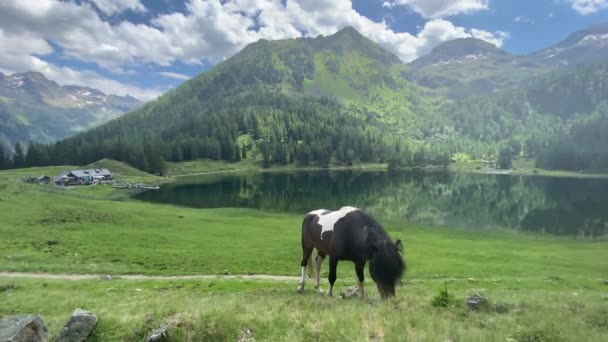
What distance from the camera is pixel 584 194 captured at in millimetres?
→ 108500

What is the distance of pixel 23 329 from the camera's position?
7.85 m

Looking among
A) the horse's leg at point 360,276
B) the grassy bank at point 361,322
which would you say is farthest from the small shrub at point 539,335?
the horse's leg at point 360,276

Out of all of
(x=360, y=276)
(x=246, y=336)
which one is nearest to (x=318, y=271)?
(x=360, y=276)

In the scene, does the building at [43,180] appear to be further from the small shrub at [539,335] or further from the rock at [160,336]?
the small shrub at [539,335]

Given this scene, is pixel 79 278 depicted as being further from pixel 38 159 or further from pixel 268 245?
pixel 38 159

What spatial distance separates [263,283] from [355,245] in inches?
418

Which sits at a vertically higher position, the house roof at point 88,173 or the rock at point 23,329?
the house roof at point 88,173

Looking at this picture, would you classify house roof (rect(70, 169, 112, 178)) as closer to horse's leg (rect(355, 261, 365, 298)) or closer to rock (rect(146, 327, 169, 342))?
horse's leg (rect(355, 261, 365, 298))

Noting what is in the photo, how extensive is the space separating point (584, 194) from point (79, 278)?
136 metres

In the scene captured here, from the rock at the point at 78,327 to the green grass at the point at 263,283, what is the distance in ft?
0.92

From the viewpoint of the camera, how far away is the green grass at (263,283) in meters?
8.56

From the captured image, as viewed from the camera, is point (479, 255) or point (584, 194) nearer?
point (479, 255)

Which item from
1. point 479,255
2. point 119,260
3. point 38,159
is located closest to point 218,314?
point 119,260

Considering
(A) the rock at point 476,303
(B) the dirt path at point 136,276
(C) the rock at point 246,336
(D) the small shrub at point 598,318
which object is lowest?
(B) the dirt path at point 136,276
